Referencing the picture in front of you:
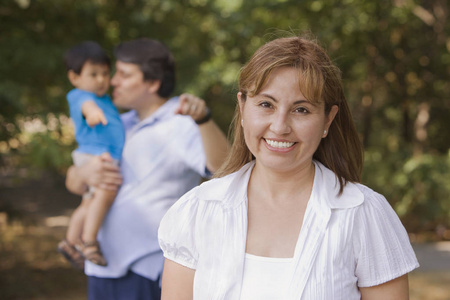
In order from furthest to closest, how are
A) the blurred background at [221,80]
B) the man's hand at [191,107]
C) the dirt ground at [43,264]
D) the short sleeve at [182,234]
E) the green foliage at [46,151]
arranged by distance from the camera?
1. the dirt ground at [43,264]
2. the blurred background at [221,80]
3. the green foliage at [46,151]
4. the man's hand at [191,107]
5. the short sleeve at [182,234]

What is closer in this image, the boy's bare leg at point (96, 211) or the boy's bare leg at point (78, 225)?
the boy's bare leg at point (96, 211)

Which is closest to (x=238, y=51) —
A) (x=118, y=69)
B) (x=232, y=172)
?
(x=118, y=69)

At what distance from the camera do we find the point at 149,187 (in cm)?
289

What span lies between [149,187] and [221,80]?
5053 millimetres

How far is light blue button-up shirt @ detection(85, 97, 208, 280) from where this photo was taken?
9.37ft

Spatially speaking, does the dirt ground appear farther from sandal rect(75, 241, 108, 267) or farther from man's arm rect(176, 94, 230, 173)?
man's arm rect(176, 94, 230, 173)

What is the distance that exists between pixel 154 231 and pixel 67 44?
12.9 ft

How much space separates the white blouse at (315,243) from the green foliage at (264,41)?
2517 mm

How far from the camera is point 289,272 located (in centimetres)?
172

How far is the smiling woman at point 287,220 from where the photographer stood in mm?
1718

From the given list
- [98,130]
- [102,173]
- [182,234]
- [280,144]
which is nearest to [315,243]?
[280,144]

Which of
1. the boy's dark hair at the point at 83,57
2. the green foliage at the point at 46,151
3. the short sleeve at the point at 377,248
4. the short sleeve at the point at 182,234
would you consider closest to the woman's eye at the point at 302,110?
the short sleeve at the point at 377,248

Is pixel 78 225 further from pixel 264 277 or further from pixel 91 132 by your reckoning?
pixel 264 277

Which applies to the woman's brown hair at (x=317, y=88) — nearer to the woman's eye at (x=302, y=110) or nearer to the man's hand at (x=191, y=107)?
the woman's eye at (x=302, y=110)
